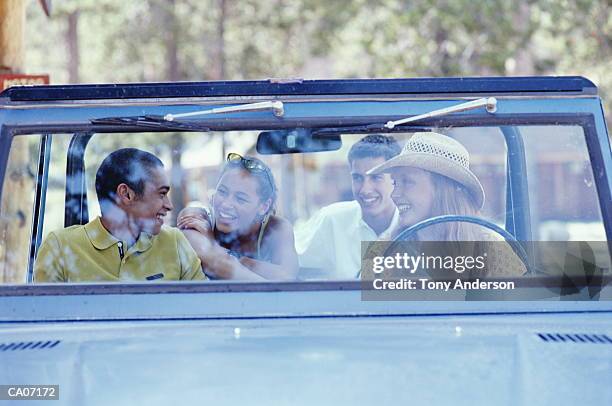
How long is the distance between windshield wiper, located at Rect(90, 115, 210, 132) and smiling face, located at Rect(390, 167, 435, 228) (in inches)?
23.5

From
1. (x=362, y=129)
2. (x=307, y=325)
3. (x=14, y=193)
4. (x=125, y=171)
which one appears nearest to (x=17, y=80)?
(x=14, y=193)

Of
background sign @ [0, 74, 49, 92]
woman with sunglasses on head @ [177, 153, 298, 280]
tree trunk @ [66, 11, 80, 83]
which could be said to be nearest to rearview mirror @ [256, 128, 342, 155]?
woman with sunglasses on head @ [177, 153, 298, 280]

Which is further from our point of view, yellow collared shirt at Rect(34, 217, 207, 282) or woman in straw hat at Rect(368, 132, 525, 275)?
yellow collared shirt at Rect(34, 217, 207, 282)

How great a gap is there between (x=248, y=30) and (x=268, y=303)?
15.8 meters

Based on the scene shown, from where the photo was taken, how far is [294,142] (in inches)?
117

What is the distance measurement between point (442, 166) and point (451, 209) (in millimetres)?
154

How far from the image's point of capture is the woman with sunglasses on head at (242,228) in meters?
2.98

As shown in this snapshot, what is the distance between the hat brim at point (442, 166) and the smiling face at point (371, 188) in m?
0.09

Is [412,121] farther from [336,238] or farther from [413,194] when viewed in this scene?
[336,238]

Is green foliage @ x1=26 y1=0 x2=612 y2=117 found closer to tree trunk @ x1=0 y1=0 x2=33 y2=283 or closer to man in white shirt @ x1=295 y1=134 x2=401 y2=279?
tree trunk @ x1=0 y1=0 x2=33 y2=283

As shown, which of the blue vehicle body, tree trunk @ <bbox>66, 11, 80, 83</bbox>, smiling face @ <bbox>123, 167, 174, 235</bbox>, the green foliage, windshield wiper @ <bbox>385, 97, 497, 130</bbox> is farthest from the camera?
tree trunk @ <bbox>66, 11, 80, 83</bbox>

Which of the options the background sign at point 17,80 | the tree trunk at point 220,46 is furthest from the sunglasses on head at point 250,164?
the tree trunk at point 220,46

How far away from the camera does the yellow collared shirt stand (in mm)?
3051

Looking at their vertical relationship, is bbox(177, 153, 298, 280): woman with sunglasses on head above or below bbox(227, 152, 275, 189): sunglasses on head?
below
